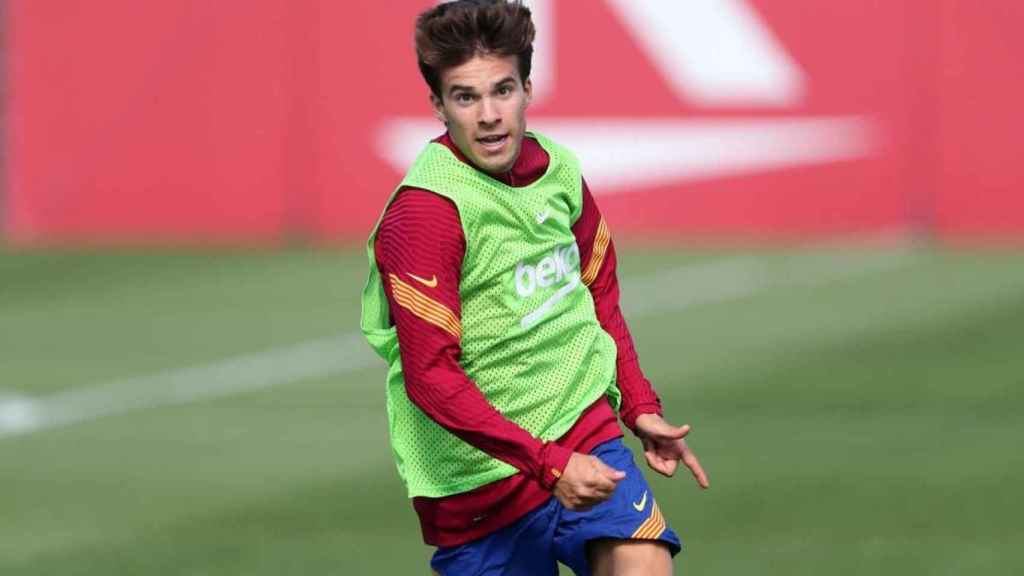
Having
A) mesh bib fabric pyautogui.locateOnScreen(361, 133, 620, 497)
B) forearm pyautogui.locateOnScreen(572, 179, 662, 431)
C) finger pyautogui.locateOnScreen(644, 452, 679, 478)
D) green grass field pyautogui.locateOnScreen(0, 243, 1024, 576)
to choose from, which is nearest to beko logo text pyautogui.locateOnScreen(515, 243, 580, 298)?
mesh bib fabric pyautogui.locateOnScreen(361, 133, 620, 497)

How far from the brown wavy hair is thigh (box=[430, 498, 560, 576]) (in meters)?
1.08

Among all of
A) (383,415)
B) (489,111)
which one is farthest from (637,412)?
(383,415)

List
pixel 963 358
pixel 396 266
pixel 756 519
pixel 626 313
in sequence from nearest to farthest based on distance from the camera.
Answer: pixel 396 266
pixel 756 519
pixel 963 358
pixel 626 313

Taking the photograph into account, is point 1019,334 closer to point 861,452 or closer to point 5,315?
point 861,452

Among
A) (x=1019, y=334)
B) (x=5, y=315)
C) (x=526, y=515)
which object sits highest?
(x=526, y=515)

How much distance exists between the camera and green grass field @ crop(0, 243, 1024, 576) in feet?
28.3

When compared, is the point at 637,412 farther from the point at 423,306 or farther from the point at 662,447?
the point at 423,306

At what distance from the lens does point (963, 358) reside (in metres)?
13.0

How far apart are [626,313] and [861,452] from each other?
513 centimetres

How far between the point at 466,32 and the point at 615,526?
1.22m

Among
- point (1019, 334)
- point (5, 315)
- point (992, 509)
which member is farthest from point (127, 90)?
point (992, 509)

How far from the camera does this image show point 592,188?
19219mm

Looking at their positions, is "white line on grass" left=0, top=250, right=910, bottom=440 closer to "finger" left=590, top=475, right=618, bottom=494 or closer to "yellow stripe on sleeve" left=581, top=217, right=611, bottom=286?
"yellow stripe on sleeve" left=581, top=217, right=611, bottom=286

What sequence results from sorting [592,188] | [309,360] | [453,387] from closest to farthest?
[453,387] → [309,360] → [592,188]
